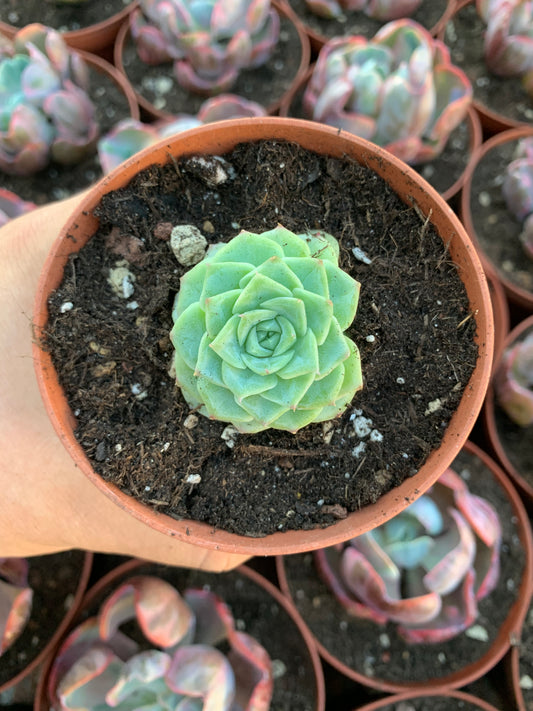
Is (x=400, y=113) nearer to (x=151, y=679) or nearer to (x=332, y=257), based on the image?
(x=332, y=257)

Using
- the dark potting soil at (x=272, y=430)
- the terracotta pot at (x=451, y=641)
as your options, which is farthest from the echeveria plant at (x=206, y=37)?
the terracotta pot at (x=451, y=641)

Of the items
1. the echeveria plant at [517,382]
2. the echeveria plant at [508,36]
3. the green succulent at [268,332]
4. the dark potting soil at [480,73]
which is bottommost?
the echeveria plant at [517,382]

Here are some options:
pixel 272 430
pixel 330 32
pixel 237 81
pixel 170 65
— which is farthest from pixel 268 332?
pixel 330 32

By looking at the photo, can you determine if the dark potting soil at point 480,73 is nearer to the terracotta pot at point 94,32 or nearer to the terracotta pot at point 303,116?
the terracotta pot at point 303,116

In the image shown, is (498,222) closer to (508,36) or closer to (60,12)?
(508,36)

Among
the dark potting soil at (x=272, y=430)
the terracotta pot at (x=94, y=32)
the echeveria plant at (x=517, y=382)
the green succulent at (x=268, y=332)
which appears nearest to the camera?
the green succulent at (x=268, y=332)

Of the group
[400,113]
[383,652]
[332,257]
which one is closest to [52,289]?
[332,257]
